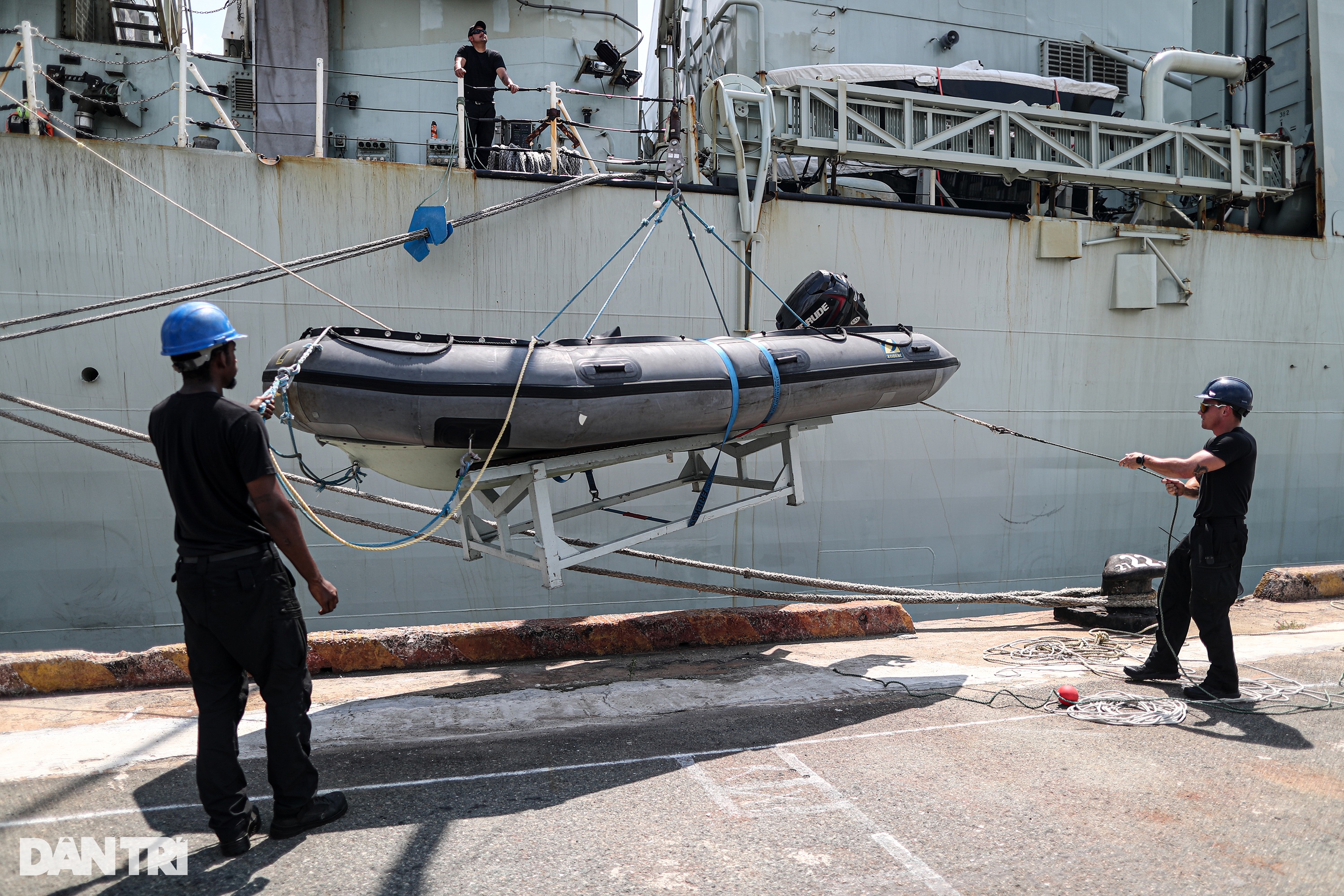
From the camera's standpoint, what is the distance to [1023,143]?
8.19 metres

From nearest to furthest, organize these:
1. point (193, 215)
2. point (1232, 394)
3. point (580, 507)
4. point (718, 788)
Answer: point (718, 788) → point (1232, 394) → point (580, 507) → point (193, 215)

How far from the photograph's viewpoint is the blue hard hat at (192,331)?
97.1 inches

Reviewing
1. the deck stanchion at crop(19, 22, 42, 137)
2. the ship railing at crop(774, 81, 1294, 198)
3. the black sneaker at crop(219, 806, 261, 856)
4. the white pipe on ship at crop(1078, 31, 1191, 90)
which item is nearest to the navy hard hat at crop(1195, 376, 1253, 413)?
the black sneaker at crop(219, 806, 261, 856)

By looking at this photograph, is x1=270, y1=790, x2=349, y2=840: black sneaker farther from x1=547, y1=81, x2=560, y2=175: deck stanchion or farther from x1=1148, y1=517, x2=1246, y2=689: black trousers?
x1=547, y1=81, x2=560, y2=175: deck stanchion

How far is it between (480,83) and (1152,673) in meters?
6.59

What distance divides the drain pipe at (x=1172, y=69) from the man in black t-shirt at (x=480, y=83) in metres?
6.23

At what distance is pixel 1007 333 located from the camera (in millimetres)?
8031

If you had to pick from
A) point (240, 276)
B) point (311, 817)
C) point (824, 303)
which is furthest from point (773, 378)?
point (240, 276)

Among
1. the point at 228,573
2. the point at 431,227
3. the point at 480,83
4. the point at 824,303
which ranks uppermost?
the point at 480,83

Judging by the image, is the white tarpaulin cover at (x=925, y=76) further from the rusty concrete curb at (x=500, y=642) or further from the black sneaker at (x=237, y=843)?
the black sneaker at (x=237, y=843)

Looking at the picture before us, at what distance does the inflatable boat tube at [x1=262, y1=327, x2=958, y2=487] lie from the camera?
149 inches

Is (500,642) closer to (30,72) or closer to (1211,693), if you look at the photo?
(1211,693)

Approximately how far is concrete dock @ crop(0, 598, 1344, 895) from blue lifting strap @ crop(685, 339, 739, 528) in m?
0.82

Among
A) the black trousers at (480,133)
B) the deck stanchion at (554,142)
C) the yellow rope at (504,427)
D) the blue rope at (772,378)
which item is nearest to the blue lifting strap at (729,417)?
the blue rope at (772,378)
